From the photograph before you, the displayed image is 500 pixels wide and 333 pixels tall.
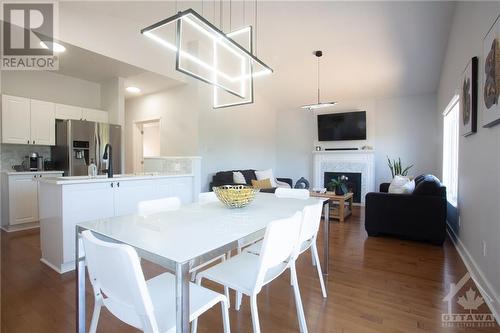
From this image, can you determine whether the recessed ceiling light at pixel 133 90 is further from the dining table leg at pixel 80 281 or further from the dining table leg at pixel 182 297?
the dining table leg at pixel 182 297

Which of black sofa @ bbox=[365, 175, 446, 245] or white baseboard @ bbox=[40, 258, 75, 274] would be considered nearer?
white baseboard @ bbox=[40, 258, 75, 274]

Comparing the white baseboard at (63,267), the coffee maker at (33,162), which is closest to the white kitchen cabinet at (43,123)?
the coffee maker at (33,162)

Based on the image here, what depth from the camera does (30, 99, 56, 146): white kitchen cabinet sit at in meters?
3.92

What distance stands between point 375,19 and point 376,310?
3.59 m

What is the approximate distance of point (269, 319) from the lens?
5.65 feet

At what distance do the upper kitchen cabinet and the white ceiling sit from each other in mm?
1893

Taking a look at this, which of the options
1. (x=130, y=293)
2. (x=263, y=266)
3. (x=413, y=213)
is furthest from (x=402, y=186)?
(x=130, y=293)

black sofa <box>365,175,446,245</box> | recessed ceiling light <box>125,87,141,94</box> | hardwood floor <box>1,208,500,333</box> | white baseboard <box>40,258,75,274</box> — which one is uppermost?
recessed ceiling light <box>125,87,141,94</box>

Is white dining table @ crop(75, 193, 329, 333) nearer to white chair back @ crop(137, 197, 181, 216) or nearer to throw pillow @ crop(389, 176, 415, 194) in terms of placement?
white chair back @ crop(137, 197, 181, 216)

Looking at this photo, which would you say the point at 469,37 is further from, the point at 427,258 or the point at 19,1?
the point at 19,1

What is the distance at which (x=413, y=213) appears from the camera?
321 centimetres

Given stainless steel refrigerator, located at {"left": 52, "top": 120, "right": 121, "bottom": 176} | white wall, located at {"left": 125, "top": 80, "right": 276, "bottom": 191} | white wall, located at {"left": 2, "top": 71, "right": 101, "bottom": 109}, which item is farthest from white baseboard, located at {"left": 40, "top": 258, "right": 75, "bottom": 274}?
white wall, located at {"left": 2, "top": 71, "right": 101, "bottom": 109}

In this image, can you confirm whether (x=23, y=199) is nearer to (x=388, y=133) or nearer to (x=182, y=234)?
(x=182, y=234)

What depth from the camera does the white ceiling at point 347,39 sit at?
10.8 ft
